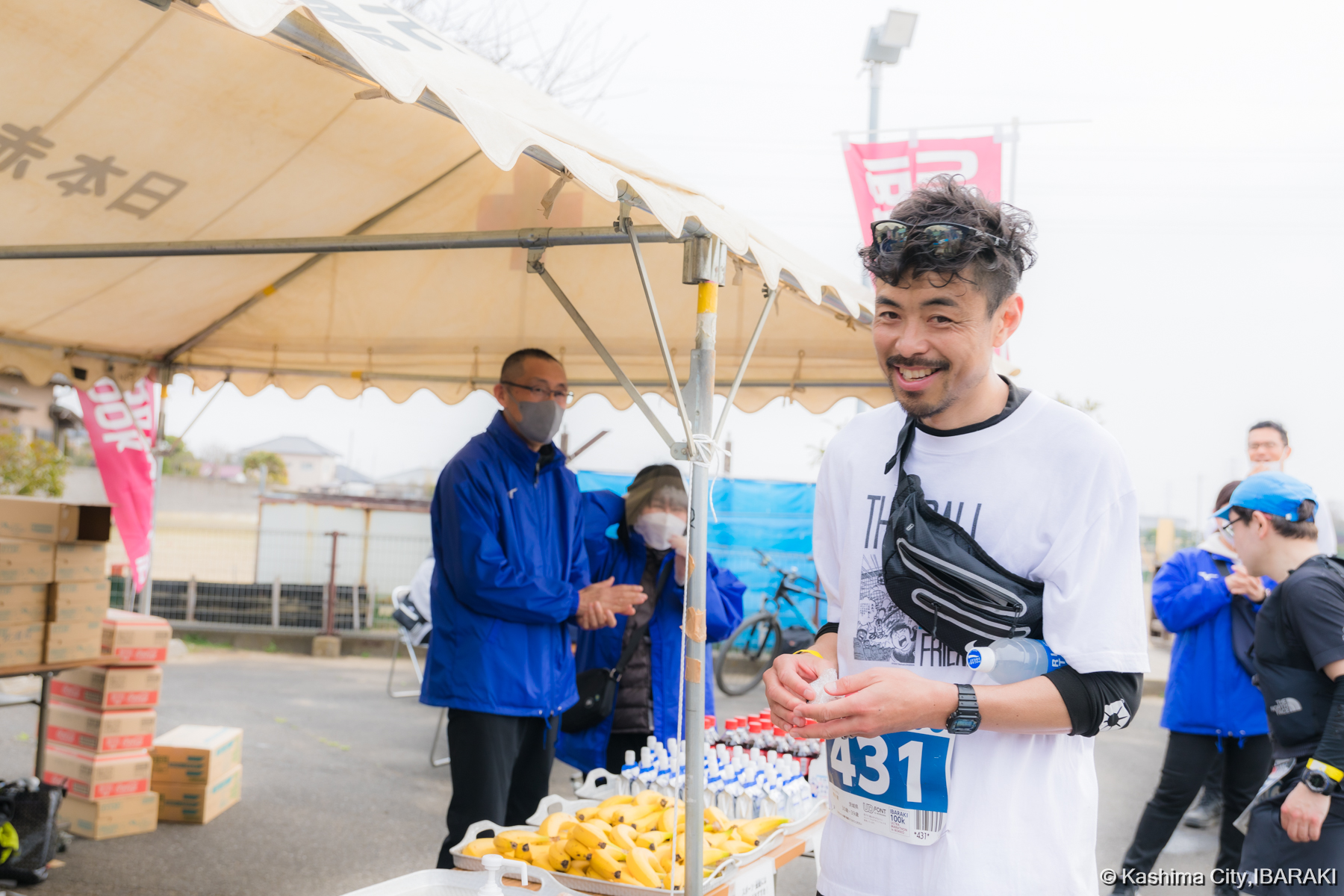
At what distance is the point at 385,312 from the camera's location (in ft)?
15.9

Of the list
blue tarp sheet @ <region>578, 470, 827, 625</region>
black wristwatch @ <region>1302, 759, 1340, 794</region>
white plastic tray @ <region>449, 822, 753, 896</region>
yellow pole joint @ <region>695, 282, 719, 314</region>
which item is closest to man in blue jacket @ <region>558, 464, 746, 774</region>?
white plastic tray @ <region>449, 822, 753, 896</region>

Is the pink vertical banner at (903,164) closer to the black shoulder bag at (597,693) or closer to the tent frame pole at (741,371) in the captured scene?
the black shoulder bag at (597,693)

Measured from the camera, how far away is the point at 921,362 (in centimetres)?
143

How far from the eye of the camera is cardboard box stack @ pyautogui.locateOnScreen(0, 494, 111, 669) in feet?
13.6

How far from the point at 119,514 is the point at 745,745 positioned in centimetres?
391

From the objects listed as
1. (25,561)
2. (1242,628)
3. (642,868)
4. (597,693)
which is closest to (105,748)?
(25,561)

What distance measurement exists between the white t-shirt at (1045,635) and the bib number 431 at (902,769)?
2 cm

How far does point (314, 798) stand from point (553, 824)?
3.46 m

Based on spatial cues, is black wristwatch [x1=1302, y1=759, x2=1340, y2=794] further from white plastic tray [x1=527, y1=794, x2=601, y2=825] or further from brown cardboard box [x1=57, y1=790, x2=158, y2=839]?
brown cardboard box [x1=57, y1=790, x2=158, y2=839]

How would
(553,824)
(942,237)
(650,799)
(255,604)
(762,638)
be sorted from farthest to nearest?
(255,604)
(762,638)
(650,799)
(553,824)
(942,237)

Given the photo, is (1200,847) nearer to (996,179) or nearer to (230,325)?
(996,179)

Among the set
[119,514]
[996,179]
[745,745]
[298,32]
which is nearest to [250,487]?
[119,514]

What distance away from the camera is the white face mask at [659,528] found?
4.08 m

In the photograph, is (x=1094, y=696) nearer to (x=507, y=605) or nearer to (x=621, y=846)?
(x=621, y=846)
